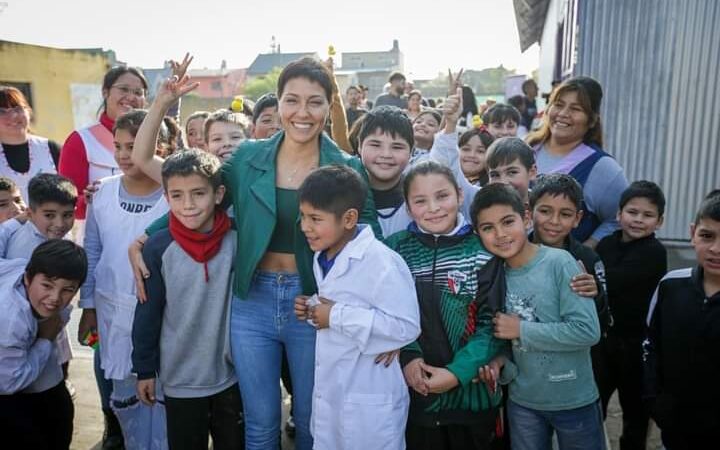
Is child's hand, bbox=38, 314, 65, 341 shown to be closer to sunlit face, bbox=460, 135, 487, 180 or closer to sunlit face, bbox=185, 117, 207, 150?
sunlit face, bbox=185, 117, 207, 150

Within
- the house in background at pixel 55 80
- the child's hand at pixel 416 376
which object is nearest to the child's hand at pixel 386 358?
the child's hand at pixel 416 376

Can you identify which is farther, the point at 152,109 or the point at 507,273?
the point at 152,109

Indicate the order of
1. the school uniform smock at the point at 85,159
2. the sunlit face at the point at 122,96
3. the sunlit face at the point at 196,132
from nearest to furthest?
the school uniform smock at the point at 85,159 < the sunlit face at the point at 122,96 < the sunlit face at the point at 196,132

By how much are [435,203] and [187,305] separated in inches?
44.4

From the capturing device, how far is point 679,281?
7.16ft

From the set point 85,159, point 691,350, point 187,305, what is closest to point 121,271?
point 187,305

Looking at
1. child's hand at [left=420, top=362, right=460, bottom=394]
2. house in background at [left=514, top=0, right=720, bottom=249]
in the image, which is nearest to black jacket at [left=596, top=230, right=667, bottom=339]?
child's hand at [left=420, top=362, right=460, bottom=394]

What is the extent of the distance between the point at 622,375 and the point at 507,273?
1.06 m

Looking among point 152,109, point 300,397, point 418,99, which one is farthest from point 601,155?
point 418,99

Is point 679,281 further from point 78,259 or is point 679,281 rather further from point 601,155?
point 78,259

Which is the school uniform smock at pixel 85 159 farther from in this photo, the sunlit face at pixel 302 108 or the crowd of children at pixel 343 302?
the sunlit face at pixel 302 108

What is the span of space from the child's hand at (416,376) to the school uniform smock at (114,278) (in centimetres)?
139

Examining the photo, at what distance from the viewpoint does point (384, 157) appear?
8.08ft

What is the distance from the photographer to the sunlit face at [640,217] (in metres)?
2.60
